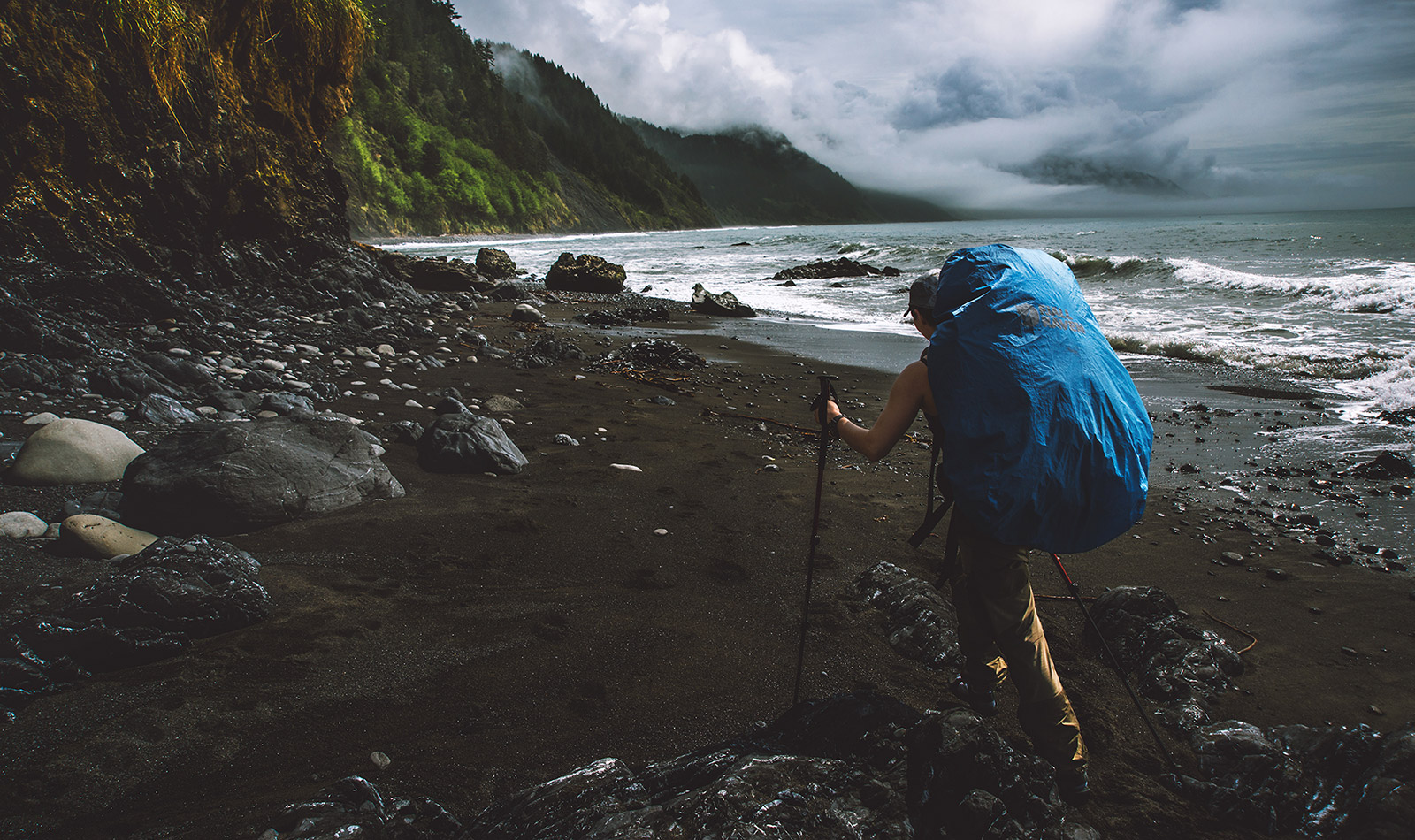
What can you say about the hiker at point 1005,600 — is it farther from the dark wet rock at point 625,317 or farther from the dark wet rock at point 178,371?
the dark wet rock at point 625,317

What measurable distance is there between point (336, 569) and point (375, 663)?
85cm

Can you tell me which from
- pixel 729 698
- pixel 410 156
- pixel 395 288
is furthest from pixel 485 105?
pixel 729 698

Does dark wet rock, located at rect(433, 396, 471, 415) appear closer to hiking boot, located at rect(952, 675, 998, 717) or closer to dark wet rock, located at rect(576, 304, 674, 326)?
hiking boot, located at rect(952, 675, 998, 717)

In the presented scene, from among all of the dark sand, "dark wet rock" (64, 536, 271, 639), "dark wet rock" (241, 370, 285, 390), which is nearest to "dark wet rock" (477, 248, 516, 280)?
"dark wet rock" (241, 370, 285, 390)

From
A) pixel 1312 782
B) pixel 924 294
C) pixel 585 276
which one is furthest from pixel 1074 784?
pixel 585 276

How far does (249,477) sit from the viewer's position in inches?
136

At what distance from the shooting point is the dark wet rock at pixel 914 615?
291cm

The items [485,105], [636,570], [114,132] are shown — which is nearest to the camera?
[636,570]

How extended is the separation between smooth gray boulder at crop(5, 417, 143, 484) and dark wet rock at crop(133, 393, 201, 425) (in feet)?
2.54

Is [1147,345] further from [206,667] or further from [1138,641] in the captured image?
[206,667]

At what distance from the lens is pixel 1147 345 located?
37.0 feet

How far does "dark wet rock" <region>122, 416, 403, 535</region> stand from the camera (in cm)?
327

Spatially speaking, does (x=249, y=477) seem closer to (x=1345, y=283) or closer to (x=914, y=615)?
(x=914, y=615)

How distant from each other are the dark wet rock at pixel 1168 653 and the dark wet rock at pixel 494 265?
18975 millimetres
